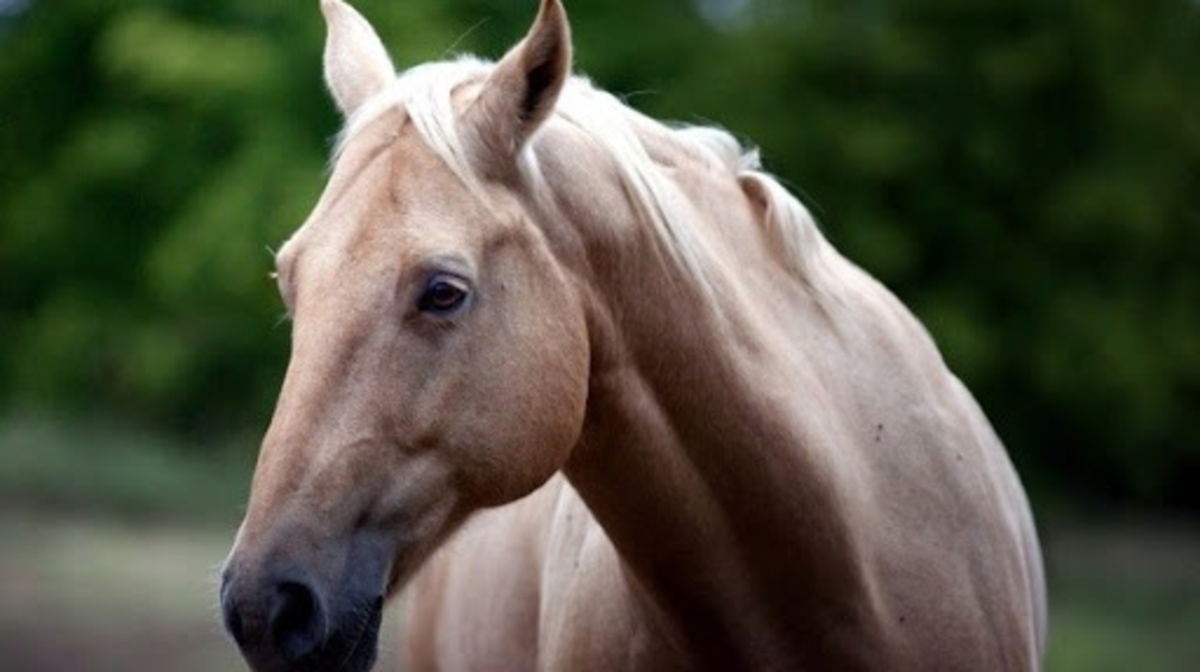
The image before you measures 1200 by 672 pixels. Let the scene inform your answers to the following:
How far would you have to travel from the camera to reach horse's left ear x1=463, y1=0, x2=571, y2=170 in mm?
3434

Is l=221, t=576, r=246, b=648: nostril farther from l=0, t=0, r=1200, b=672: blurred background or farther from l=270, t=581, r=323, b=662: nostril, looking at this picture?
l=0, t=0, r=1200, b=672: blurred background

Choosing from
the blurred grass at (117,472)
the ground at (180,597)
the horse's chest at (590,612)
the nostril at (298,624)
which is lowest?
the blurred grass at (117,472)

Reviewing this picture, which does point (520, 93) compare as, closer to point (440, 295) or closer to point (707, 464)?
point (440, 295)

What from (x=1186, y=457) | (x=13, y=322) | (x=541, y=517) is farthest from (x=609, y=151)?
(x=13, y=322)

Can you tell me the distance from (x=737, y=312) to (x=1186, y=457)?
967cm

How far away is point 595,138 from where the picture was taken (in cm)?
368

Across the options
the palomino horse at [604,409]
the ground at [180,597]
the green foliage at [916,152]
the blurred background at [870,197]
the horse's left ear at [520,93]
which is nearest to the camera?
the palomino horse at [604,409]

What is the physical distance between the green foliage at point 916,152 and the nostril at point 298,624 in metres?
8.69

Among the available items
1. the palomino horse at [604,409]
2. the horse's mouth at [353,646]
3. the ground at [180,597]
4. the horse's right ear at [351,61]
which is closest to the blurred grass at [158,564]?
the ground at [180,597]

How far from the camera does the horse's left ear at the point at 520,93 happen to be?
3.43 meters

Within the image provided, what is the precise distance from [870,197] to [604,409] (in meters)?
8.78

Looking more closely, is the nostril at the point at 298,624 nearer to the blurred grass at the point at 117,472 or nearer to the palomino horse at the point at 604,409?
the palomino horse at the point at 604,409

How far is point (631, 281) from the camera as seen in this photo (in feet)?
12.0

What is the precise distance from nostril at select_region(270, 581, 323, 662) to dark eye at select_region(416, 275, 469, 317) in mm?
480
